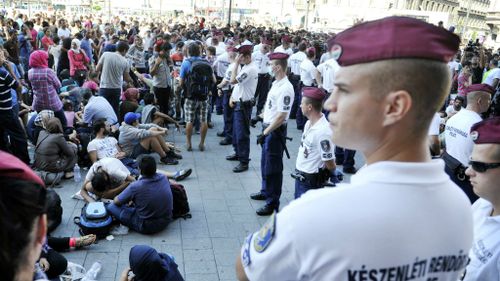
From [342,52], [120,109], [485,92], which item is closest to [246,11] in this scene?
[120,109]

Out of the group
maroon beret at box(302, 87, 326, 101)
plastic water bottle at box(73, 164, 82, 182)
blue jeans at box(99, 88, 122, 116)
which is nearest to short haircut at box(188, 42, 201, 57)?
blue jeans at box(99, 88, 122, 116)

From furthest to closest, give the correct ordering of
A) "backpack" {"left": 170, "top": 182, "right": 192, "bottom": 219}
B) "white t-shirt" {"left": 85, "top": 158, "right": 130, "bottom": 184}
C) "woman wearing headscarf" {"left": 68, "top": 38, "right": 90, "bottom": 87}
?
"woman wearing headscarf" {"left": 68, "top": 38, "right": 90, "bottom": 87}
"white t-shirt" {"left": 85, "top": 158, "right": 130, "bottom": 184}
"backpack" {"left": 170, "top": 182, "right": 192, "bottom": 219}

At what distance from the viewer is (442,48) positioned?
1086mm

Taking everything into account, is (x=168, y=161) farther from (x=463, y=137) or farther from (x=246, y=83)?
(x=463, y=137)

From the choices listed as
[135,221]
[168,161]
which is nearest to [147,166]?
[135,221]

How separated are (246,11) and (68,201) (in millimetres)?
55979

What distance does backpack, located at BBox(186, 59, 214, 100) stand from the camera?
797cm

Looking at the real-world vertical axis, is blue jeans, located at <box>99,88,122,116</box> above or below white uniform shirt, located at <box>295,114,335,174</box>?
below

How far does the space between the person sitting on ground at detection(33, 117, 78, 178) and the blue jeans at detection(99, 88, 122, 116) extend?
2.20m

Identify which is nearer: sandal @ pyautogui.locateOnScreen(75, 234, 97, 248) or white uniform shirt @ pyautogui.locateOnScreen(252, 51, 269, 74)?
sandal @ pyautogui.locateOnScreen(75, 234, 97, 248)

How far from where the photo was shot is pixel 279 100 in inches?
228

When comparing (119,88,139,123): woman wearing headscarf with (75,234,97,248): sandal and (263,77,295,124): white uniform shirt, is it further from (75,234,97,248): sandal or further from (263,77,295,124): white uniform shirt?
(75,234,97,248): sandal

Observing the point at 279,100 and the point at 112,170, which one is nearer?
the point at 279,100

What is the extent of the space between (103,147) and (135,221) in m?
1.98
